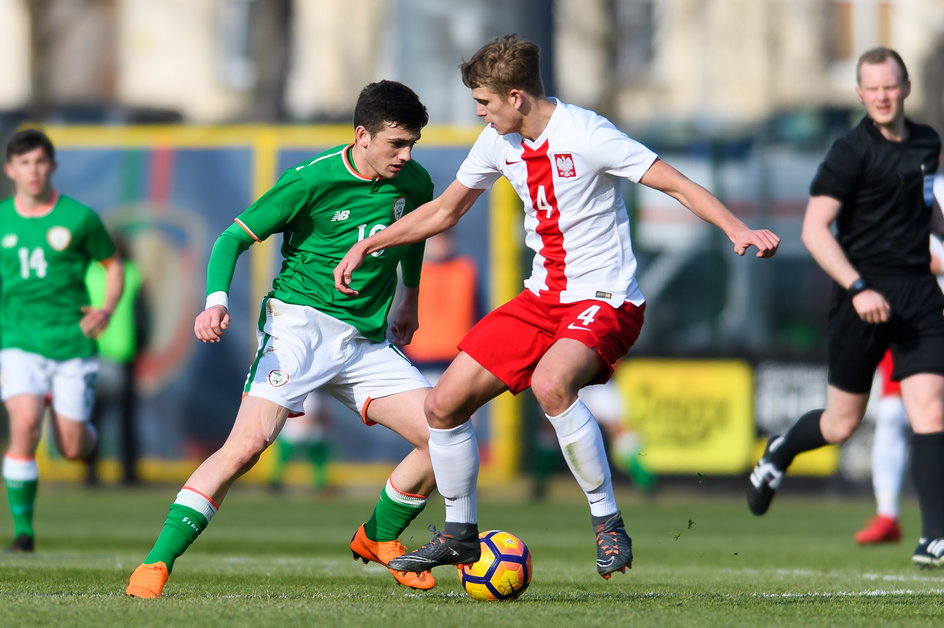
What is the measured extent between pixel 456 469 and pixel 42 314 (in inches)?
152

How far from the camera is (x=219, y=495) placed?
6961mm

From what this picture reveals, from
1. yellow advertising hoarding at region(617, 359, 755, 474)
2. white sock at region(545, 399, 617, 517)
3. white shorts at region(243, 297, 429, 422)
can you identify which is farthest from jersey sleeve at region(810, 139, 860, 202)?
yellow advertising hoarding at region(617, 359, 755, 474)

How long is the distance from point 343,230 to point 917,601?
2929mm

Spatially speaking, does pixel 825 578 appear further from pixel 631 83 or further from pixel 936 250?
pixel 631 83

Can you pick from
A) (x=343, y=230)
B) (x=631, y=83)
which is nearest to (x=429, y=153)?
(x=343, y=230)

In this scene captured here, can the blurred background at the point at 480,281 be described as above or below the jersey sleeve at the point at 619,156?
below

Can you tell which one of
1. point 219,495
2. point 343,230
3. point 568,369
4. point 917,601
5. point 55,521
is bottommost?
point 55,521

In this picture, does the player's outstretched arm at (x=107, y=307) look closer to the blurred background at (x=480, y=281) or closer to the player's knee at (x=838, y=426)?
the player's knee at (x=838, y=426)

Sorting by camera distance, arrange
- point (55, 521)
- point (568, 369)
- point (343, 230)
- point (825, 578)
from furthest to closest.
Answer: point (55, 521)
point (825, 578)
point (343, 230)
point (568, 369)

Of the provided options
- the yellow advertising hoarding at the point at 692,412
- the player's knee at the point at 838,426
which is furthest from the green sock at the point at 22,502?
the yellow advertising hoarding at the point at 692,412

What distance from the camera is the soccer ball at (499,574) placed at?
6.92m

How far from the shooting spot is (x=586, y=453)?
6879mm

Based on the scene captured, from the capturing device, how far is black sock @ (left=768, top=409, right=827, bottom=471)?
9188mm

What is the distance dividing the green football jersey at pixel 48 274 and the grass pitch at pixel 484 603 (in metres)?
1.27
